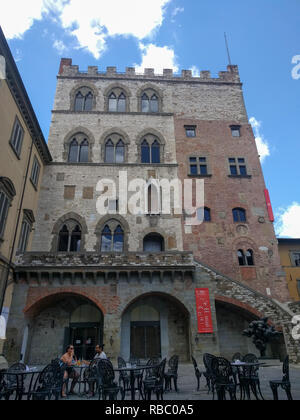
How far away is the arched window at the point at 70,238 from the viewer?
66.1ft

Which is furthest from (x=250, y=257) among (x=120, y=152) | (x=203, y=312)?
(x=120, y=152)

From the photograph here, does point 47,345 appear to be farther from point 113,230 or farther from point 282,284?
point 282,284

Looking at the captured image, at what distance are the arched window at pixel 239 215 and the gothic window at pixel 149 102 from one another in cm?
1169

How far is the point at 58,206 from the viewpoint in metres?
21.1

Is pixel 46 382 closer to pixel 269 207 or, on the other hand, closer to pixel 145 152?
pixel 145 152

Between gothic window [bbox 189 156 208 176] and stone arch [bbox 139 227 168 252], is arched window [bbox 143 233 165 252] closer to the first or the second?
stone arch [bbox 139 227 168 252]

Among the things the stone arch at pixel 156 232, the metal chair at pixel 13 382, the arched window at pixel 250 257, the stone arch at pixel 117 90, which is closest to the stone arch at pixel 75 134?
the stone arch at pixel 117 90

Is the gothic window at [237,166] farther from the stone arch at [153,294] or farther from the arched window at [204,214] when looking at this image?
the stone arch at [153,294]

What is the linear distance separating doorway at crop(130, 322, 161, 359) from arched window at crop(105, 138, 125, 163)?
41.5 feet

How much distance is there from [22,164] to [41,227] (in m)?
4.85

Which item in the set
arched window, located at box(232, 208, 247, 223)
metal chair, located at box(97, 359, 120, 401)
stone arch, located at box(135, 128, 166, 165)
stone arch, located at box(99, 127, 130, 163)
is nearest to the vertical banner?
arched window, located at box(232, 208, 247, 223)

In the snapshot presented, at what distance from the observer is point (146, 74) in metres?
28.1

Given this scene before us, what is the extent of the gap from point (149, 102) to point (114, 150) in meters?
6.47
